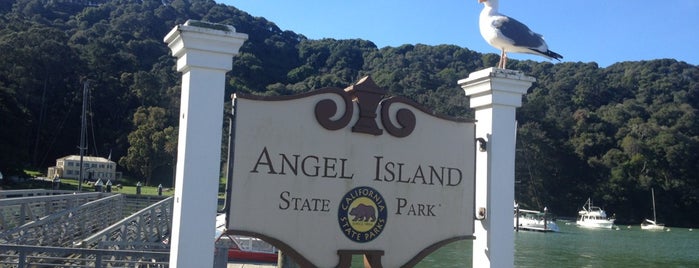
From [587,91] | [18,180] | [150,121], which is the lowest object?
[18,180]

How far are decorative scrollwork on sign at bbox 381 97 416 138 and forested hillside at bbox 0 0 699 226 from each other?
4101cm

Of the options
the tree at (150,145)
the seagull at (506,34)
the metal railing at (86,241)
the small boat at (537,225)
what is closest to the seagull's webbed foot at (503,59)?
the seagull at (506,34)

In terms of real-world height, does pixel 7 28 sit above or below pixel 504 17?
above

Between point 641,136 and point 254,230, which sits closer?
point 254,230

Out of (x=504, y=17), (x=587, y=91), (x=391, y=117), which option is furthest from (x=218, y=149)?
(x=587, y=91)

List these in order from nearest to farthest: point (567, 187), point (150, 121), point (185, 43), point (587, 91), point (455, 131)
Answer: point (185, 43) < point (455, 131) < point (150, 121) < point (567, 187) < point (587, 91)

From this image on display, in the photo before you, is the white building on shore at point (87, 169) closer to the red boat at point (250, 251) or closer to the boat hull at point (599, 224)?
the red boat at point (250, 251)

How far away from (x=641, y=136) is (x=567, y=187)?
31.0 feet

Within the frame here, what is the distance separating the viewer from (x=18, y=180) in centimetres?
4150

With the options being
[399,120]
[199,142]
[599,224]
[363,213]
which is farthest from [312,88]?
[199,142]

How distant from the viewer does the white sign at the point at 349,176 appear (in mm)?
4027

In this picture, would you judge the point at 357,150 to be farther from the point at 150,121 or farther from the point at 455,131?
the point at 150,121

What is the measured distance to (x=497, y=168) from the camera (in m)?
4.77

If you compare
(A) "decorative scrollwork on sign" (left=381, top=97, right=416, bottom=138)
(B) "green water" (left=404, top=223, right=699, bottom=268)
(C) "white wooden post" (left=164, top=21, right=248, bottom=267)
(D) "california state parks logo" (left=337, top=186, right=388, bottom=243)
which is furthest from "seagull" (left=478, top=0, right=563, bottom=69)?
(B) "green water" (left=404, top=223, right=699, bottom=268)
